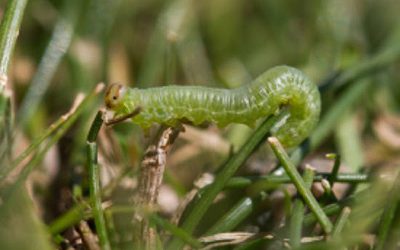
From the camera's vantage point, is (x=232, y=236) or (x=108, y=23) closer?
(x=232, y=236)

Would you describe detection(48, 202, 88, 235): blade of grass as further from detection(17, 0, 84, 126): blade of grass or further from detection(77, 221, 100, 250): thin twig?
detection(17, 0, 84, 126): blade of grass

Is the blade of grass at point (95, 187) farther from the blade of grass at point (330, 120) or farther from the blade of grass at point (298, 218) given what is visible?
the blade of grass at point (330, 120)

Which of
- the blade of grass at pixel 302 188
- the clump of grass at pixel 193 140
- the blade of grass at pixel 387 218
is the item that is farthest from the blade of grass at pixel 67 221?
the blade of grass at pixel 387 218

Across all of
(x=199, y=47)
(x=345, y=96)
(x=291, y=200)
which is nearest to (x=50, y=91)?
(x=199, y=47)

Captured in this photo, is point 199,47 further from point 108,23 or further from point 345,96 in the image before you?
point 345,96

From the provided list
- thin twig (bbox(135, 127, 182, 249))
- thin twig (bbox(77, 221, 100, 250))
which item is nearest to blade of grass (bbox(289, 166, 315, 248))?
thin twig (bbox(135, 127, 182, 249))
